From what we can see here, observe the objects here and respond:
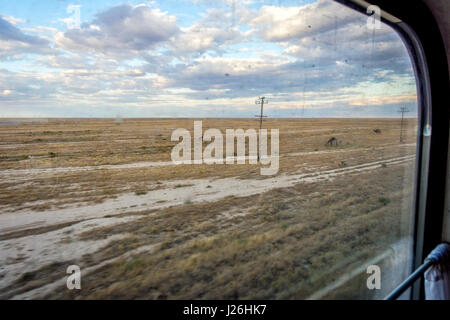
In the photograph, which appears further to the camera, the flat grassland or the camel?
the camel

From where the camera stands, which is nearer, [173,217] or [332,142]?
[173,217]

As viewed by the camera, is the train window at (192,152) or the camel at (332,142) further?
the camel at (332,142)

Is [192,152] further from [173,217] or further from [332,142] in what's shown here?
[332,142]

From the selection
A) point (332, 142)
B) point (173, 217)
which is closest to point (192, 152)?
point (173, 217)

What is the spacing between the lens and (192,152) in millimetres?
1239

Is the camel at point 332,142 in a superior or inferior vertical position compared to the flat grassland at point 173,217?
superior

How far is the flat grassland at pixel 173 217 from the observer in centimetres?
81

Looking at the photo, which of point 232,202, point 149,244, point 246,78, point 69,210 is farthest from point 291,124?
point 69,210

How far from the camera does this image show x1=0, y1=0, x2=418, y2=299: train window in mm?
808

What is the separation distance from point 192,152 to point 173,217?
0.32 metres

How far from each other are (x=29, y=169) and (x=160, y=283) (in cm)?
58

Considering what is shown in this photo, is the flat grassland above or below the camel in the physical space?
below

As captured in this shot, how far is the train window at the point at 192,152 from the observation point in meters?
0.81

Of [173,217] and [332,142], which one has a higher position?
[332,142]
